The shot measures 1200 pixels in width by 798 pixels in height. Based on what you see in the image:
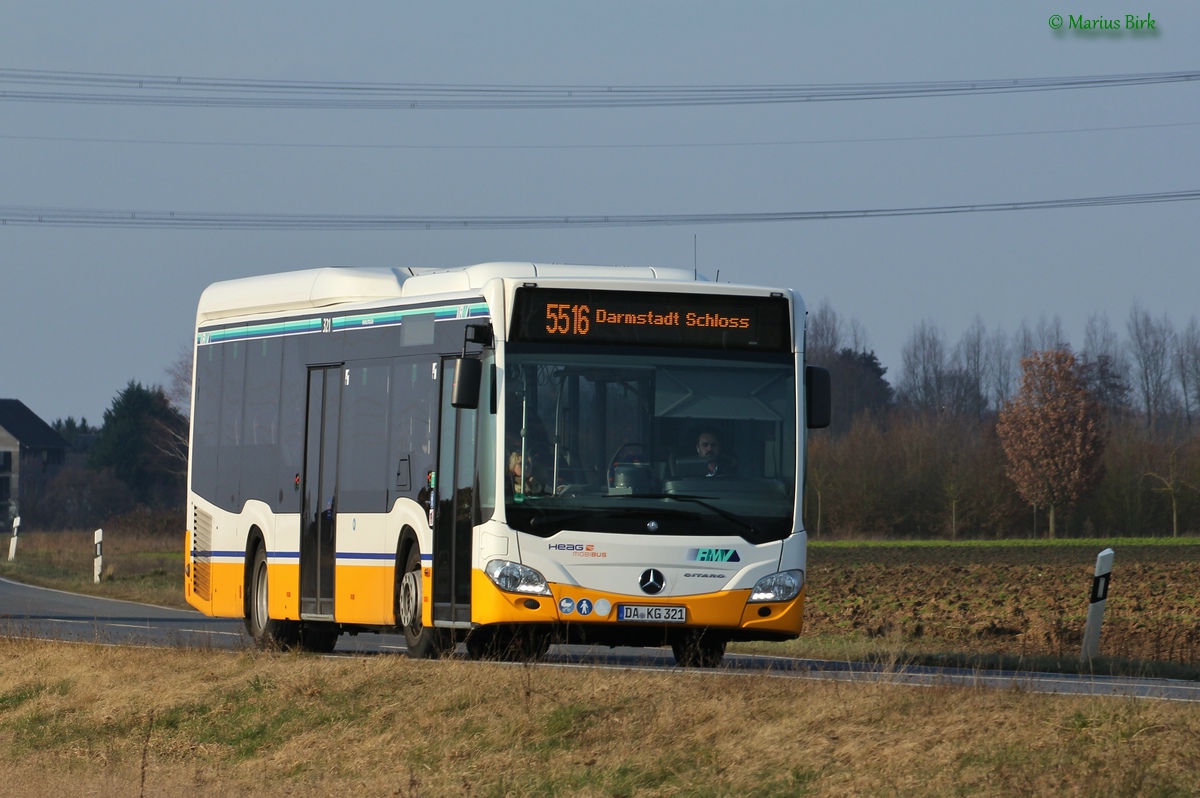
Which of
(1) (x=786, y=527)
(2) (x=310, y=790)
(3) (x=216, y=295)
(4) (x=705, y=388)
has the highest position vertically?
(3) (x=216, y=295)

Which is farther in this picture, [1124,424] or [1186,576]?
[1124,424]

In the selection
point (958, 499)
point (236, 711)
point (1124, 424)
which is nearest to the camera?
point (236, 711)

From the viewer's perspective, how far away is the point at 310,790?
11148 millimetres

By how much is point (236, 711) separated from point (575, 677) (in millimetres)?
2742

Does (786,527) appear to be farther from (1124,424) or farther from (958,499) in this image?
(1124,424)

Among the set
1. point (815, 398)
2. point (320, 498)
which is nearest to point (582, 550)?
point (815, 398)

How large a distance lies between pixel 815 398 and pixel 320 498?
5.08 metres

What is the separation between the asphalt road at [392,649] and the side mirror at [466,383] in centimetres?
205

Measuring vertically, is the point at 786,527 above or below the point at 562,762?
above

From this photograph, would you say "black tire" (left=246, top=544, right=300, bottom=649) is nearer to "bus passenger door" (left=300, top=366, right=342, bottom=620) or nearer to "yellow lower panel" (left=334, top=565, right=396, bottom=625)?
"bus passenger door" (left=300, top=366, right=342, bottom=620)

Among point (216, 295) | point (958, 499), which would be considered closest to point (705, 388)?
point (216, 295)

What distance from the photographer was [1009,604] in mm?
28703

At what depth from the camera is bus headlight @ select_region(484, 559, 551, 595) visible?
14266 millimetres

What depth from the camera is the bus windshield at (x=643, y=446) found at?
14.4m
